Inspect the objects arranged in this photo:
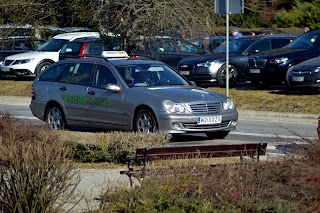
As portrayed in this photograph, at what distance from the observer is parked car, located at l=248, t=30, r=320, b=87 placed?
23.9 metres

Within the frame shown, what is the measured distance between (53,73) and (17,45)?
17.4 metres

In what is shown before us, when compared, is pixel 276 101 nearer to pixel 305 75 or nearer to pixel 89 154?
pixel 305 75

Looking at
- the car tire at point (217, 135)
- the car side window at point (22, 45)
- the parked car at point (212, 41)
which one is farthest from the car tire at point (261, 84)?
the car side window at point (22, 45)

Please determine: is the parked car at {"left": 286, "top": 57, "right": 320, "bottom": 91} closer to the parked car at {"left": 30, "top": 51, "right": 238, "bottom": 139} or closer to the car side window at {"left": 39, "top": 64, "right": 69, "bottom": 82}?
the parked car at {"left": 30, "top": 51, "right": 238, "bottom": 139}

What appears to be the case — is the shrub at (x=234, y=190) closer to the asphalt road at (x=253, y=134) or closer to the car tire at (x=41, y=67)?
the asphalt road at (x=253, y=134)

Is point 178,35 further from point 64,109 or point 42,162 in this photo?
point 42,162

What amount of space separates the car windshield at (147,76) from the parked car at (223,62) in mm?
9459

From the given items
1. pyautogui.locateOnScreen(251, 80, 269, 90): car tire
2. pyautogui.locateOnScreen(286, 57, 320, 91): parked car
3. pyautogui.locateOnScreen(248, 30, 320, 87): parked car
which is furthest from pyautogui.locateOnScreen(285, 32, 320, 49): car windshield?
pyautogui.locateOnScreen(286, 57, 320, 91): parked car

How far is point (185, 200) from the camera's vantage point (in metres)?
7.27

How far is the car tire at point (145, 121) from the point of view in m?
14.7

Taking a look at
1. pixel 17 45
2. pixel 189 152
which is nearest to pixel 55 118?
pixel 189 152

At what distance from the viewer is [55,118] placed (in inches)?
664

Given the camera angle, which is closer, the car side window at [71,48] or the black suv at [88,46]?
the black suv at [88,46]

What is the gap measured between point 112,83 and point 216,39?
47.5 feet
